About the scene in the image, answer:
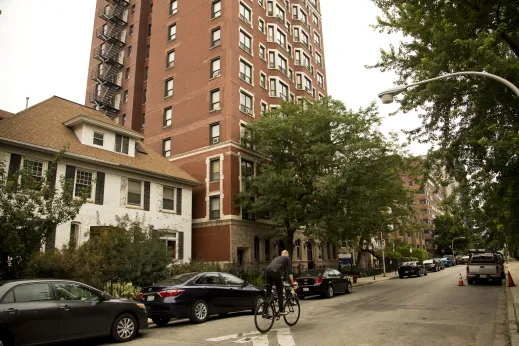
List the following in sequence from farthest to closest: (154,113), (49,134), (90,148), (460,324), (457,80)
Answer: (154,113) → (90,148) → (49,134) → (457,80) → (460,324)

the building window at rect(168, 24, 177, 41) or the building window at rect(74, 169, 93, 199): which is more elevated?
the building window at rect(168, 24, 177, 41)

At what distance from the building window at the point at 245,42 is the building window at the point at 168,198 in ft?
47.7

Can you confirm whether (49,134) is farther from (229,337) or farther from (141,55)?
(141,55)

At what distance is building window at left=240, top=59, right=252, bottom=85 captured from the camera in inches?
1296

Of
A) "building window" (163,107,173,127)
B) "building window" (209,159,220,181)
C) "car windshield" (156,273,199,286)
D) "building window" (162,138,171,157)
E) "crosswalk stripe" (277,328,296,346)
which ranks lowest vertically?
"crosswalk stripe" (277,328,296,346)

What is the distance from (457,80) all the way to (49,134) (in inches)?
785

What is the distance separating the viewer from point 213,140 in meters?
31.0

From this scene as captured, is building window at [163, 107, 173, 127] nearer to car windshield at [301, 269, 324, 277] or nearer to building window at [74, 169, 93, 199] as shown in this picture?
building window at [74, 169, 93, 199]

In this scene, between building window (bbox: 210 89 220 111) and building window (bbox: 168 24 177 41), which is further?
building window (bbox: 168 24 177 41)

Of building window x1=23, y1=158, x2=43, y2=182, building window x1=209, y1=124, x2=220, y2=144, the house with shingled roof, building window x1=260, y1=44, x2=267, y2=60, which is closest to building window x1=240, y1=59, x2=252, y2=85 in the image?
building window x1=260, y1=44, x2=267, y2=60

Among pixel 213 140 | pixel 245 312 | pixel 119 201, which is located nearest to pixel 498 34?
pixel 245 312

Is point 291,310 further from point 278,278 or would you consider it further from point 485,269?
point 485,269

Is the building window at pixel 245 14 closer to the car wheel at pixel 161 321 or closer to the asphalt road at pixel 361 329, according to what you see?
the asphalt road at pixel 361 329

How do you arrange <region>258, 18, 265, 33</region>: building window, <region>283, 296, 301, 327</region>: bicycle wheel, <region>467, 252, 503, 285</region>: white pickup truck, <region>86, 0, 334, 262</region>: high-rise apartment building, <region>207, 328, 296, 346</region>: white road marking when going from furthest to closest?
<region>258, 18, 265, 33</region>: building window, <region>86, 0, 334, 262</region>: high-rise apartment building, <region>467, 252, 503, 285</region>: white pickup truck, <region>283, 296, 301, 327</region>: bicycle wheel, <region>207, 328, 296, 346</region>: white road marking
